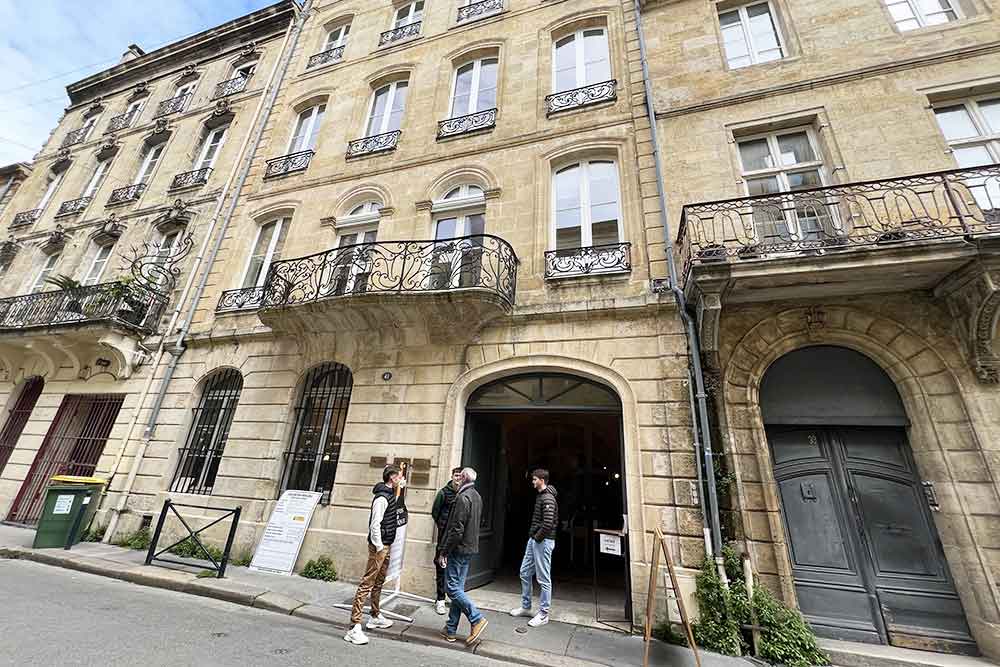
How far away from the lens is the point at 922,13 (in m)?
6.99

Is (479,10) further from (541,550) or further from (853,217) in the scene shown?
(541,550)

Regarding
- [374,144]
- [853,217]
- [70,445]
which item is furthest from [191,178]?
[853,217]

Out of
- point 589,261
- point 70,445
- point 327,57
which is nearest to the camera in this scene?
point 589,261

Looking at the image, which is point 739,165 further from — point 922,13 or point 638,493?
point 638,493

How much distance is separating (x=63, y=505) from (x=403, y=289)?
721 cm

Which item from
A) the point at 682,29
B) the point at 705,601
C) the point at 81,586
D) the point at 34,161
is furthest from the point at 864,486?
the point at 34,161

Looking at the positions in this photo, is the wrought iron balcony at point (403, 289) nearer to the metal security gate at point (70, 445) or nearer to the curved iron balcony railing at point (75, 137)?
the metal security gate at point (70, 445)

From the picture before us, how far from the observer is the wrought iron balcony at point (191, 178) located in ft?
37.6

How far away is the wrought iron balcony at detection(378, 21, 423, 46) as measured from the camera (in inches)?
450

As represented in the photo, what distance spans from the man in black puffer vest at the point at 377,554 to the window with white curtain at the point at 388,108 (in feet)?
29.4

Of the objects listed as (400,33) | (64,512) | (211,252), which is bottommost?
(64,512)

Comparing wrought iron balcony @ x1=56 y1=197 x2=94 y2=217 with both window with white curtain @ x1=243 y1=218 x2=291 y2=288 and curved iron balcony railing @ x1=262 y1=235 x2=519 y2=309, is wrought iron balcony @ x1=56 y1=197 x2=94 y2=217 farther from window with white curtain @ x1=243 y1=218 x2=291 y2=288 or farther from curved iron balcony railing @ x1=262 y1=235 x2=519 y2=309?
curved iron balcony railing @ x1=262 y1=235 x2=519 y2=309

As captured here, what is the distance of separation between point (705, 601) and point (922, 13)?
33.5ft

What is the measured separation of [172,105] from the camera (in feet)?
46.4
